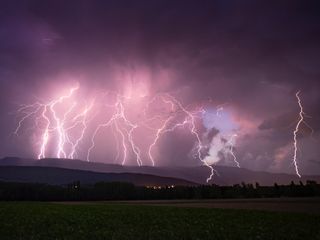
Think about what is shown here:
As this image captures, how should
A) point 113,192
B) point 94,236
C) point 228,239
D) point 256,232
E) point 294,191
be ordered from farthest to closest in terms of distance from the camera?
point 113,192 → point 294,191 → point 256,232 → point 94,236 → point 228,239

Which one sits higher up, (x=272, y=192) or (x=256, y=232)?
(x=272, y=192)

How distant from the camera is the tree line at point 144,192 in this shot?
156 meters

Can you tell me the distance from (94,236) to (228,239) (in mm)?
7609

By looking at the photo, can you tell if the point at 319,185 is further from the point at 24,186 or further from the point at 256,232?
the point at 256,232

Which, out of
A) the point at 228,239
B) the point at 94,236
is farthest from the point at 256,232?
the point at 94,236

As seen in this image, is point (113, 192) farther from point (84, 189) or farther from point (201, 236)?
point (201, 236)

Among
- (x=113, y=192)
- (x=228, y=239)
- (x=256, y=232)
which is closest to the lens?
(x=228, y=239)

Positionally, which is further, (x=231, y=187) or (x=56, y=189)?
(x=231, y=187)

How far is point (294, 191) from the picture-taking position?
158 m

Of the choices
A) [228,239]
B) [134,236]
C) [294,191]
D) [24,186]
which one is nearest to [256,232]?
[228,239]

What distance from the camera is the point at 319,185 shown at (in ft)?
528

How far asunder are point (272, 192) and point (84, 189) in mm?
69175

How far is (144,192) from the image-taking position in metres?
169

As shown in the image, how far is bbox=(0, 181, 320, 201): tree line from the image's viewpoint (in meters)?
156
